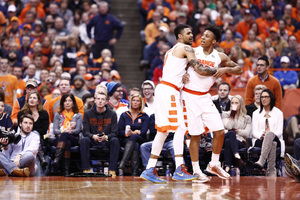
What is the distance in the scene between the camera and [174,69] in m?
7.95

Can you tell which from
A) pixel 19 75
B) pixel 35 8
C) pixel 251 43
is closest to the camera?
pixel 19 75

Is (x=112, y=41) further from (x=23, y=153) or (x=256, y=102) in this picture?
(x=23, y=153)

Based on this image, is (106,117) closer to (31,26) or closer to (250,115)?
(250,115)

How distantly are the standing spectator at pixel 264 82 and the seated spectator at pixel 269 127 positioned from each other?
609 mm

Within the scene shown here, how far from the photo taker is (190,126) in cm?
814

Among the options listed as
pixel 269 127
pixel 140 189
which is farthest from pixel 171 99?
pixel 269 127

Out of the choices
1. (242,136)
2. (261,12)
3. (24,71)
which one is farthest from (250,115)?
(261,12)

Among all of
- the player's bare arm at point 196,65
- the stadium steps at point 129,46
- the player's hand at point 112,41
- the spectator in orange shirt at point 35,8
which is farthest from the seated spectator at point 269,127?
the spectator in orange shirt at point 35,8

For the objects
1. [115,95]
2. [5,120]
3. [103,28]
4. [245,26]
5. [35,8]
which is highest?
[35,8]

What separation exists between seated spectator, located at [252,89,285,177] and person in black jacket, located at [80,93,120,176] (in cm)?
259

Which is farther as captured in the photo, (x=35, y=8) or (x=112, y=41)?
(x=35, y=8)

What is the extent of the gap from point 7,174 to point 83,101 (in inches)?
113

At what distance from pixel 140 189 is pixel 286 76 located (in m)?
7.76

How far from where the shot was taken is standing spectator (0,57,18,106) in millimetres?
12422
